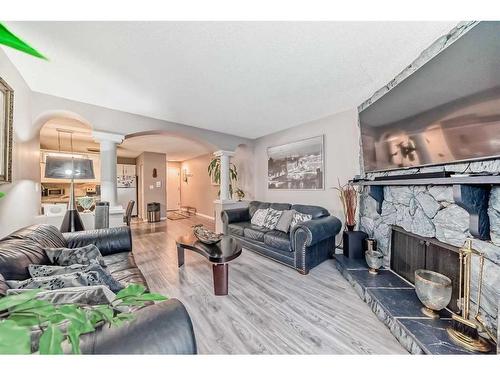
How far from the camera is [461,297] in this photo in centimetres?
137

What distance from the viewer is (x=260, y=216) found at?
3.53 metres

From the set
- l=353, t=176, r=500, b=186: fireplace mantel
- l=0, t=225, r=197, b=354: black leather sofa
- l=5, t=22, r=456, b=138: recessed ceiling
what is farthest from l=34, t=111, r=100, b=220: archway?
l=353, t=176, r=500, b=186: fireplace mantel

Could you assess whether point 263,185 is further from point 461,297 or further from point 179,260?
point 461,297

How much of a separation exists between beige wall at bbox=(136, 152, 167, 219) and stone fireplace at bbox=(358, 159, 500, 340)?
6196 millimetres

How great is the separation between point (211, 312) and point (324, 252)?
183 centimetres

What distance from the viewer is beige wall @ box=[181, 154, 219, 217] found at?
6797 millimetres

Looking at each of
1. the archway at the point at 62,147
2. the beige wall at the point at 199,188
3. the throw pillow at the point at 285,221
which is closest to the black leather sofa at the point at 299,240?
the throw pillow at the point at 285,221

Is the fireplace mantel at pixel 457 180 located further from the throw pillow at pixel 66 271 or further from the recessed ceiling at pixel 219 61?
the throw pillow at pixel 66 271

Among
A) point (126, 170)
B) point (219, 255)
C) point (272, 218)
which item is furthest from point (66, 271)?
point (126, 170)

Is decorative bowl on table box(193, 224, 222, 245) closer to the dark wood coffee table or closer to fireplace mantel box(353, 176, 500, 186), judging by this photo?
the dark wood coffee table

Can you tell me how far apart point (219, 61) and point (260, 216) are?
97.9 inches

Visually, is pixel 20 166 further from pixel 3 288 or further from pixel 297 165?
pixel 297 165

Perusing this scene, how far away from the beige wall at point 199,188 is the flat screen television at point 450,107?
5.25 m
